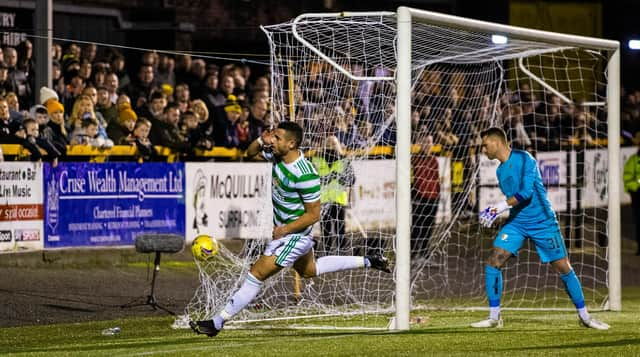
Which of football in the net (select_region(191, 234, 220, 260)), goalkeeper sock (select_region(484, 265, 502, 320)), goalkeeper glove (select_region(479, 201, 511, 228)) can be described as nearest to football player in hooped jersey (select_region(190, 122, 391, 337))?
goalkeeper glove (select_region(479, 201, 511, 228))

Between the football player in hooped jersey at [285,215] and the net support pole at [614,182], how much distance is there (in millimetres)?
4737

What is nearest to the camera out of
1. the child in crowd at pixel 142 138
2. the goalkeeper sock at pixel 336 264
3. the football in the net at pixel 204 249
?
the goalkeeper sock at pixel 336 264

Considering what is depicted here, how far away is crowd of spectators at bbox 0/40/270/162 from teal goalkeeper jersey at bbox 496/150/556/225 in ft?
21.9

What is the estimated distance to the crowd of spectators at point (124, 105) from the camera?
17.2 metres

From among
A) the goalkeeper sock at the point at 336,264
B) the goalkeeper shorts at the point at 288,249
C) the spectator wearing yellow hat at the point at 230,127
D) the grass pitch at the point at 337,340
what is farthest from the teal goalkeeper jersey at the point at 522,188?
the spectator wearing yellow hat at the point at 230,127

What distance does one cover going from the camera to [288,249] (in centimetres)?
1145

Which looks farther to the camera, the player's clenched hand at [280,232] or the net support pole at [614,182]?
the net support pole at [614,182]

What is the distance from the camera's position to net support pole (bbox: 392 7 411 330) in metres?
12.3

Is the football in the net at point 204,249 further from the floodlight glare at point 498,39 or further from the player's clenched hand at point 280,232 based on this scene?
the floodlight glare at point 498,39

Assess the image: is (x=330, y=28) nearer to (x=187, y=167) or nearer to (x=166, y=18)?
(x=187, y=167)

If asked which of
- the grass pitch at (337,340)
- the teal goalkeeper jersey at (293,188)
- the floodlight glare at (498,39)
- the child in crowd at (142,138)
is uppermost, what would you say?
the floodlight glare at (498,39)

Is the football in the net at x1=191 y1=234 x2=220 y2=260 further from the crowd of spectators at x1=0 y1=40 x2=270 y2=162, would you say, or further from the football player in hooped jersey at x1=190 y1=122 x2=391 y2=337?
the crowd of spectators at x1=0 y1=40 x2=270 y2=162

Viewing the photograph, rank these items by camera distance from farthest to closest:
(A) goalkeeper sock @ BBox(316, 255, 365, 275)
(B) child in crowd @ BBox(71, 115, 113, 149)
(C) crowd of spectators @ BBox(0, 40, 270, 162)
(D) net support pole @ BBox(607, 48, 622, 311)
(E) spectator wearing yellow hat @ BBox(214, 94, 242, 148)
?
(E) spectator wearing yellow hat @ BBox(214, 94, 242, 148), (B) child in crowd @ BBox(71, 115, 113, 149), (C) crowd of spectators @ BBox(0, 40, 270, 162), (D) net support pole @ BBox(607, 48, 622, 311), (A) goalkeeper sock @ BBox(316, 255, 365, 275)

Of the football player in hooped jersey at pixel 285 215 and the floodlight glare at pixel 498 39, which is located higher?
the floodlight glare at pixel 498 39
